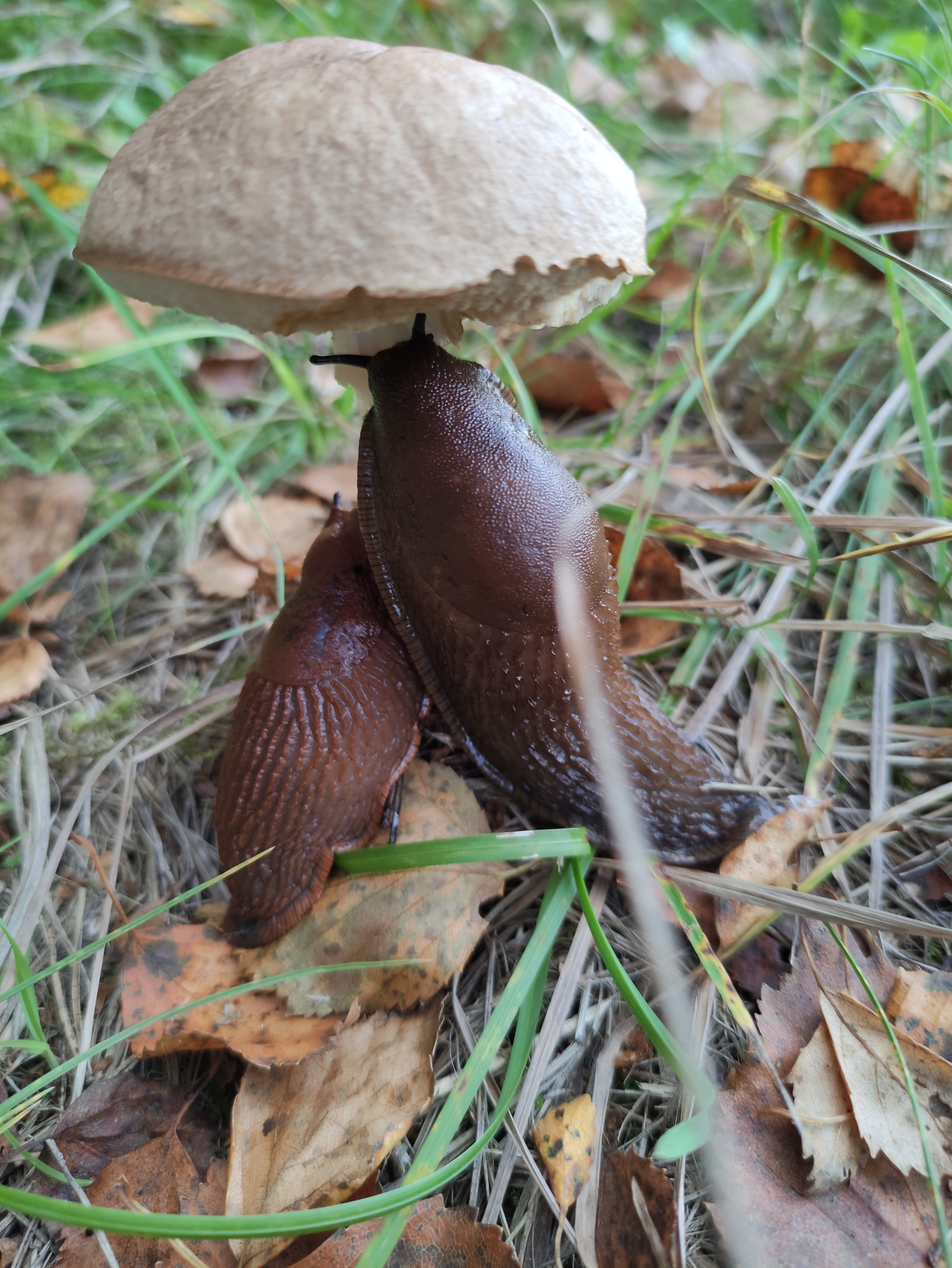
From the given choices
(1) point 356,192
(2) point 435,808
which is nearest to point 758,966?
(2) point 435,808

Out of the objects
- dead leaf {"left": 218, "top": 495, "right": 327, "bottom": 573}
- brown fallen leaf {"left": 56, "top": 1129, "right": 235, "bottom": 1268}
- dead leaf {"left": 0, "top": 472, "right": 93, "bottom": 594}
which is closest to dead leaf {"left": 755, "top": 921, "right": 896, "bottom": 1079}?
brown fallen leaf {"left": 56, "top": 1129, "right": 235, "bottom": 1268}

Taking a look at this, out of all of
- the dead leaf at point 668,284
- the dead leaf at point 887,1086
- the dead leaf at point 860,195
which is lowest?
the dead leaf at point 887,1086

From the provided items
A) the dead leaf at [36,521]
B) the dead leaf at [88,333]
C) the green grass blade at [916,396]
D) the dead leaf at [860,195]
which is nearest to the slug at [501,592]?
the green grass blade at [916,396]

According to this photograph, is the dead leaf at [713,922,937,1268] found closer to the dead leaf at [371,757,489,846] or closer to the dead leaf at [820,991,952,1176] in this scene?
the dead leaf at [820,991,952,1176]

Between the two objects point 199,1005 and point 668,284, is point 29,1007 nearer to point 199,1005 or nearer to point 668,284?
point 199,1005

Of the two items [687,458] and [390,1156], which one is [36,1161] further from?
[687,458]

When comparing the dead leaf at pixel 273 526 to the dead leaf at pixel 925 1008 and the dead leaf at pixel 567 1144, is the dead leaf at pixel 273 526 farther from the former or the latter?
the dead leaf at pixel 925 1008
